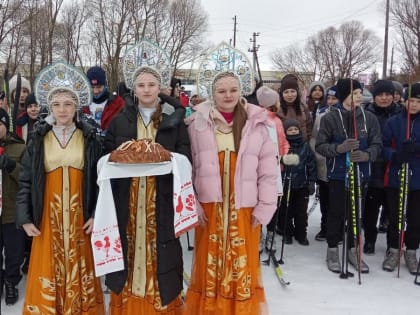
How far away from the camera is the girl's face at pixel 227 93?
3.14 m

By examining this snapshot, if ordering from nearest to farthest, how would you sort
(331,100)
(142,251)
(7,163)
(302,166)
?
(142,251), (7,163), (302,166), (331,100)

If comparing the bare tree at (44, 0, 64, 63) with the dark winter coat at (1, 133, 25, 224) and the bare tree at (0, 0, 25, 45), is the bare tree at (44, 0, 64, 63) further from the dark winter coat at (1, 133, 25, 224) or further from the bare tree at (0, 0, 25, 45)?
the dark winter coat at (1, 133, 25, 224)

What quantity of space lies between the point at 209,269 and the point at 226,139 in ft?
3.19

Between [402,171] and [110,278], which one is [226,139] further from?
[402,171]

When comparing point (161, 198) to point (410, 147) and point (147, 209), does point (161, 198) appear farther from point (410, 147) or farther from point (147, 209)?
point (410, 147)

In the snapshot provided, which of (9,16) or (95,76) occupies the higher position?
(9,16)

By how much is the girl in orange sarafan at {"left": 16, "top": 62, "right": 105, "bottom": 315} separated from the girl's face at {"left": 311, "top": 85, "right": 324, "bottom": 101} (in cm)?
445

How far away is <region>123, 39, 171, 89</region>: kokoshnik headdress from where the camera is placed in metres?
3.06

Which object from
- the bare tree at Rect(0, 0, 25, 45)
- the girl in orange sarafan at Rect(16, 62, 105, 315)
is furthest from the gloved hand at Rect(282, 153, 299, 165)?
the bare tree at Rect(0, 0, 25, 45)

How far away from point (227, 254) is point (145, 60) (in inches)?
59.8

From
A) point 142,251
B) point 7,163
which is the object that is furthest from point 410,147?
point 7,163

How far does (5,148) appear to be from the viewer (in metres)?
3.70

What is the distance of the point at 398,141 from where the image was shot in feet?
14.7

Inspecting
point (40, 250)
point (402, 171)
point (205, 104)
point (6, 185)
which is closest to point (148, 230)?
point (40, 250)
